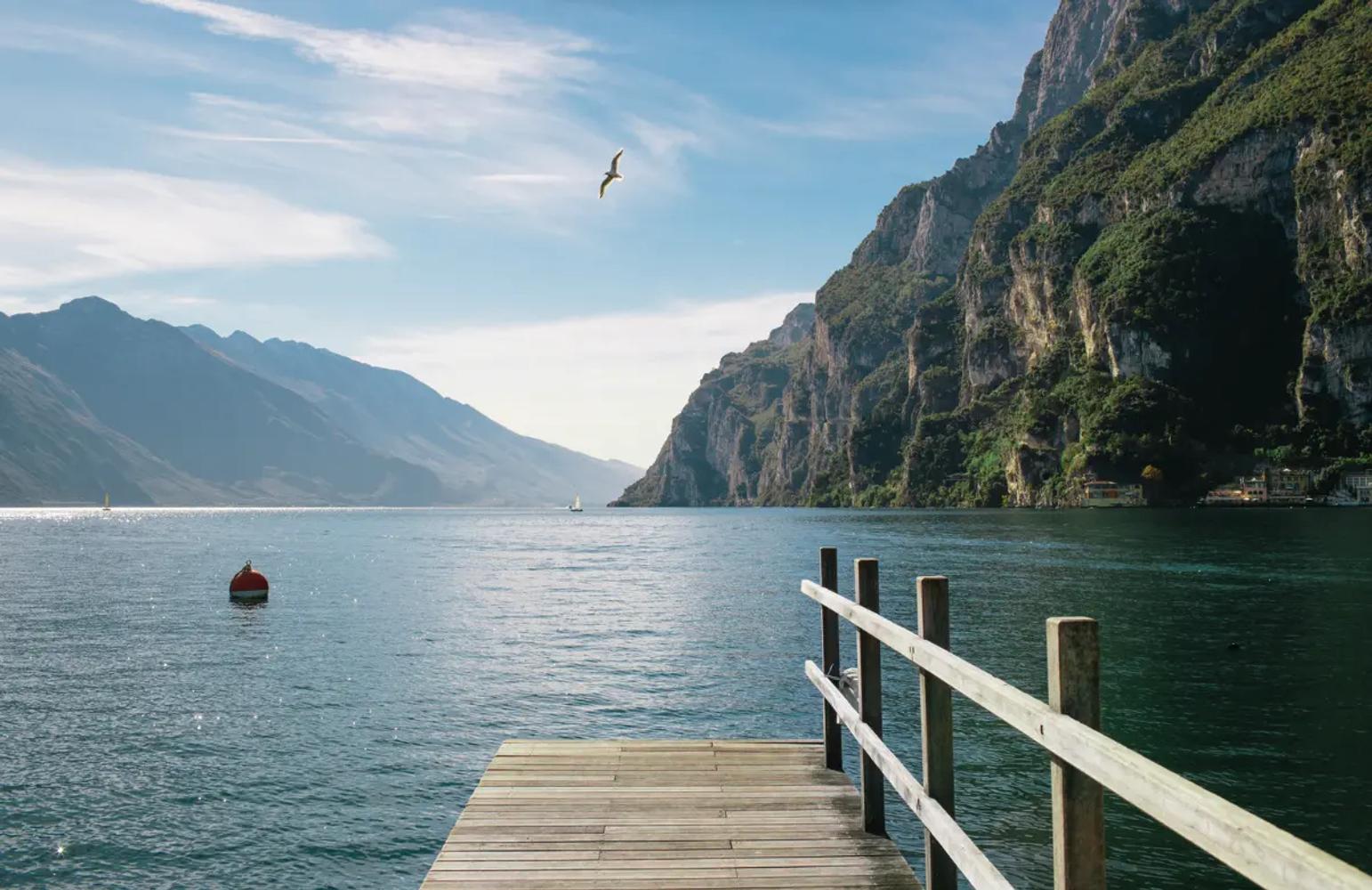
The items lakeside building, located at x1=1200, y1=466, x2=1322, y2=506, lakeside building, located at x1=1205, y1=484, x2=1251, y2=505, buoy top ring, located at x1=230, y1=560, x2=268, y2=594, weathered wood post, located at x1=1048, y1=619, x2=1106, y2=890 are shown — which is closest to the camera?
weathered wood post, located at x1=1048, y1=619, x2=1106, y2=890

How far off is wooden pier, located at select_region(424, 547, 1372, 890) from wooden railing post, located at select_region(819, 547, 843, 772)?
0.03 m

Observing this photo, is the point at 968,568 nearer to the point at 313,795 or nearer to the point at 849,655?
the point at 849,655

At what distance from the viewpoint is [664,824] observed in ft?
30.4

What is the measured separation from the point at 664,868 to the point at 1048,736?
451cm

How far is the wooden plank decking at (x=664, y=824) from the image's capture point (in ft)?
26.1

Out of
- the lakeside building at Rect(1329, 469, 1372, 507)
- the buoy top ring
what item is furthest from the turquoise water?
the lakeside building at Rect(1329, 469, 1372, 507)

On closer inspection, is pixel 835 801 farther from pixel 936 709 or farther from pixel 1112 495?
pixel 1112 495

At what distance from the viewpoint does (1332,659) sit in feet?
96.4

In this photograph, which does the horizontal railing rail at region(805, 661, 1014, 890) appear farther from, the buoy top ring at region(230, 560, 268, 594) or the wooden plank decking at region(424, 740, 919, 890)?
the buoy top ring at region(230, 560, 268, 594)

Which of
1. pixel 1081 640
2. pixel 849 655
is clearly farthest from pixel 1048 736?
pixel 849 655

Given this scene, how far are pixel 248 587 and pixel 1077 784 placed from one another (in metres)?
52.6

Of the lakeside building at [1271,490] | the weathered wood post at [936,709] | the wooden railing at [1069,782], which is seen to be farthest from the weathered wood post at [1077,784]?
the lakeside building at [1271,490]

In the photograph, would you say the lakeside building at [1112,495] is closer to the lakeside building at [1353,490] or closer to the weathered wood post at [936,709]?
the lakeside building at [1353,490]

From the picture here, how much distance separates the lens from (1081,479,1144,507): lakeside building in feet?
631
